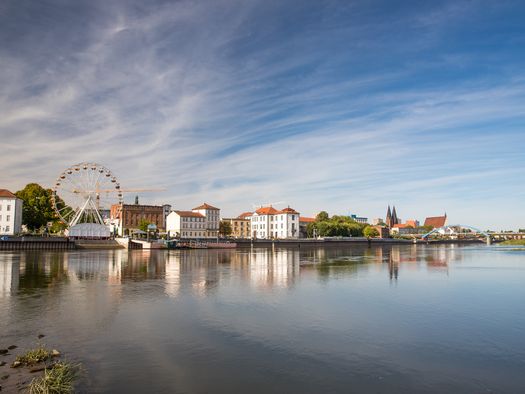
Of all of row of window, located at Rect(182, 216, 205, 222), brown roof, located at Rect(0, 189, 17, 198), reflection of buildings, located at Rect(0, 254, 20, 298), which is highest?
brown roof, located at Rect(0, 189, 17, 198)

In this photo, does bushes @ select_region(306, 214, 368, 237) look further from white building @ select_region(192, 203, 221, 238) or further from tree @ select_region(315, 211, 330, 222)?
white building @ select_region(192, 203, 221, 238)

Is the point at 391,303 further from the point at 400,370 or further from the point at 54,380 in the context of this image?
the point at 54,380

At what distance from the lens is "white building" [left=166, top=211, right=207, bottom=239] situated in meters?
136

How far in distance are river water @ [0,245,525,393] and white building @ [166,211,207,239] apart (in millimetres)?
103058

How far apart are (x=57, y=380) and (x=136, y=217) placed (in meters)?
141

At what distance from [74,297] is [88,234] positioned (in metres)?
79.6

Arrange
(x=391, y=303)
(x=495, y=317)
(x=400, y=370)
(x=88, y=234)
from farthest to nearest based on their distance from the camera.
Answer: (x=88, y=234)
(x=391, y=303)
(x=495, y=317)
(x=400, y=370)

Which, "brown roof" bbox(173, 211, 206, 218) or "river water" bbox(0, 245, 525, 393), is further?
"brown roof" bbox(173, 211, 206, 218)

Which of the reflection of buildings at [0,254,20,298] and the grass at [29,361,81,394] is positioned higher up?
the reflection of buildings at [0,254,20,298]

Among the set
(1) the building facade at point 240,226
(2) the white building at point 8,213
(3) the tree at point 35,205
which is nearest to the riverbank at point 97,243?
(3) the tree at point 35,205

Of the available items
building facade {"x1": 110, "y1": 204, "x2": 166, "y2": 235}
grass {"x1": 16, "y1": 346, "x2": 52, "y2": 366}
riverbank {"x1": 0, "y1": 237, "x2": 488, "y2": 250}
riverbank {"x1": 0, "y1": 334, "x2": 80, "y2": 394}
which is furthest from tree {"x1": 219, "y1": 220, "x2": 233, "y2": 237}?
grass {"x1": 16, "y1": 346, "x2": 52, "y2": 366}

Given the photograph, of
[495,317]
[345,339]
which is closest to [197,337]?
[345,339]

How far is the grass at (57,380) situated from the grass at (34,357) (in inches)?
34.8

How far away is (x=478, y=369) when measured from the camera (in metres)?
13.4
